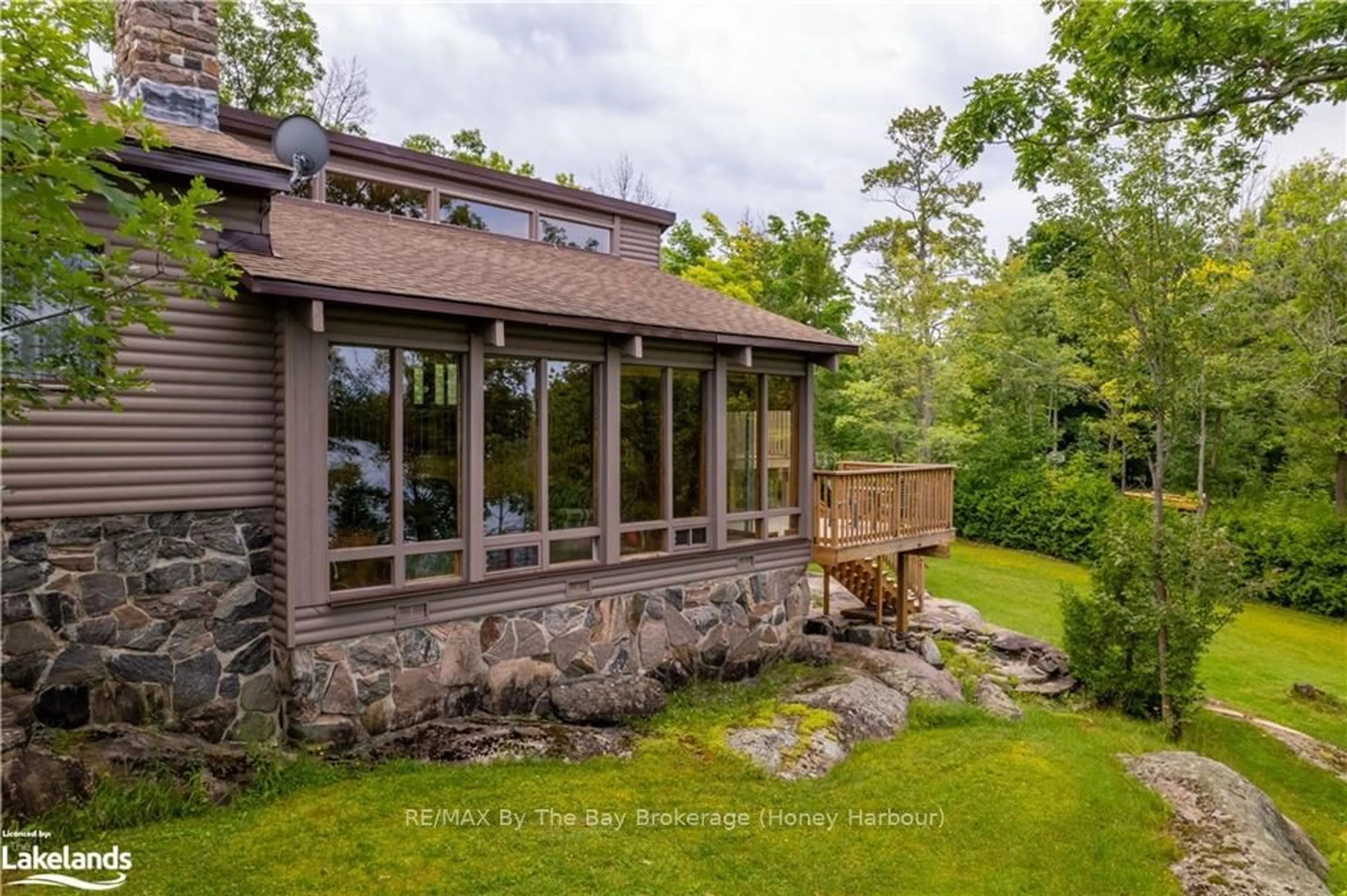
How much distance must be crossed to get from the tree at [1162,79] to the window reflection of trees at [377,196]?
6616 millimetres

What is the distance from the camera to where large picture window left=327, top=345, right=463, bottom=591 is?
634 centimetres

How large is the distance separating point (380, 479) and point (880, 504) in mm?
6856

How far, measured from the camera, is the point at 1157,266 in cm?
909

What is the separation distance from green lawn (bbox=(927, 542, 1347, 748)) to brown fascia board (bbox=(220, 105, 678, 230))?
1096 centimetres

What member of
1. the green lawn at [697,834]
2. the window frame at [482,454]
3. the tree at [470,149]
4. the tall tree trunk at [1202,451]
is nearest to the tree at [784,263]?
the tree at [470,149]

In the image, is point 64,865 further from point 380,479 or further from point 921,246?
point 921,246

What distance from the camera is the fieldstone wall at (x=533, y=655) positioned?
625cm

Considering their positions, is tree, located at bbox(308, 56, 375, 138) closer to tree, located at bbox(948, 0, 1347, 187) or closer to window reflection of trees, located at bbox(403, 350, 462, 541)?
window reflection of trees, located at bbox(403, 350, 462, 541)

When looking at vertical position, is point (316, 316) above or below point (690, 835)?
above

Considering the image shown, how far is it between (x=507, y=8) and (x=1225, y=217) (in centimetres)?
1094

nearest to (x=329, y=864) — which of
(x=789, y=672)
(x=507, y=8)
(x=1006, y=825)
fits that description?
(x=1006, y=825)

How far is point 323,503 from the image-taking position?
6.14 m

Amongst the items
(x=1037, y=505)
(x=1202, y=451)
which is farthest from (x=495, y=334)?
(x=1037, y=505)

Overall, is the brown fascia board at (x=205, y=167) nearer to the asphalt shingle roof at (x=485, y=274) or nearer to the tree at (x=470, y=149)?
the asphalt shingle roof at (x=485, y=274)
